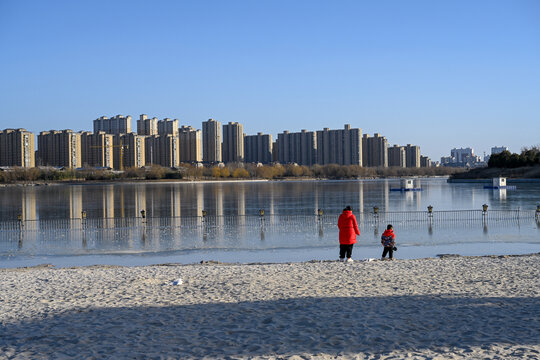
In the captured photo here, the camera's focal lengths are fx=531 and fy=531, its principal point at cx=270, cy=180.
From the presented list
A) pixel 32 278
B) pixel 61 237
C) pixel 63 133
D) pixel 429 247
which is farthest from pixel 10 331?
pixel 63 133

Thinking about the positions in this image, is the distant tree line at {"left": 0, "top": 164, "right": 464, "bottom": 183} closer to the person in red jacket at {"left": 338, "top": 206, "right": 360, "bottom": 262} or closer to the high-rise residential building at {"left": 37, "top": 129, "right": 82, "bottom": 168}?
the high-rise residential building at {"left": 37, "top": 129, "right": 82, "bottom": 168}

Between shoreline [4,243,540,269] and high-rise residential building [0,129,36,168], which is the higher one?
high-rise residential building [0,129,36,168]

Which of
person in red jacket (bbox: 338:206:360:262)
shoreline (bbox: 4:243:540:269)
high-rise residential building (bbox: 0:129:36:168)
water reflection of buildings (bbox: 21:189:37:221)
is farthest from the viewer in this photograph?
high-rise residential building (bbox: 0:129:36:168)

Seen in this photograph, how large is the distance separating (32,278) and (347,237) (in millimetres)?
8267

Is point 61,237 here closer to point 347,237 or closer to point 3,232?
point 3,232

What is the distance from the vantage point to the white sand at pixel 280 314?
6.69m

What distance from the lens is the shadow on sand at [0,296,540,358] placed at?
6.73m

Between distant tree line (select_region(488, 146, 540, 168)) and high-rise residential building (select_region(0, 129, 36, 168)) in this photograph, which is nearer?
distant tree line (select_region(488, 146, 540, 168))

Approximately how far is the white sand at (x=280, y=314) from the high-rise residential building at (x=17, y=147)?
633 feet

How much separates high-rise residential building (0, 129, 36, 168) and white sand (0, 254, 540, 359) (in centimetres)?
19285

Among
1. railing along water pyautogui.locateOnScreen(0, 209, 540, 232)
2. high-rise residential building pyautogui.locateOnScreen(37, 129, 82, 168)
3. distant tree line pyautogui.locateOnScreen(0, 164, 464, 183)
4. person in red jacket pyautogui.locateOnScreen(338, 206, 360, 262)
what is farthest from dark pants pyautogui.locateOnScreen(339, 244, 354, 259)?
high-rise residential building pyautogui.locateOnScreen(37, 129, 82, 168)

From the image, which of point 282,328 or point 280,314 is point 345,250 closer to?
point 280,314

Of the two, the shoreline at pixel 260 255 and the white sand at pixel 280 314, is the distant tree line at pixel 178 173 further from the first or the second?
the white sand at pixel 280 314

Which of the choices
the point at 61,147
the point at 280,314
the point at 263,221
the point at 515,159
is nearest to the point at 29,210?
the point at 263,221
